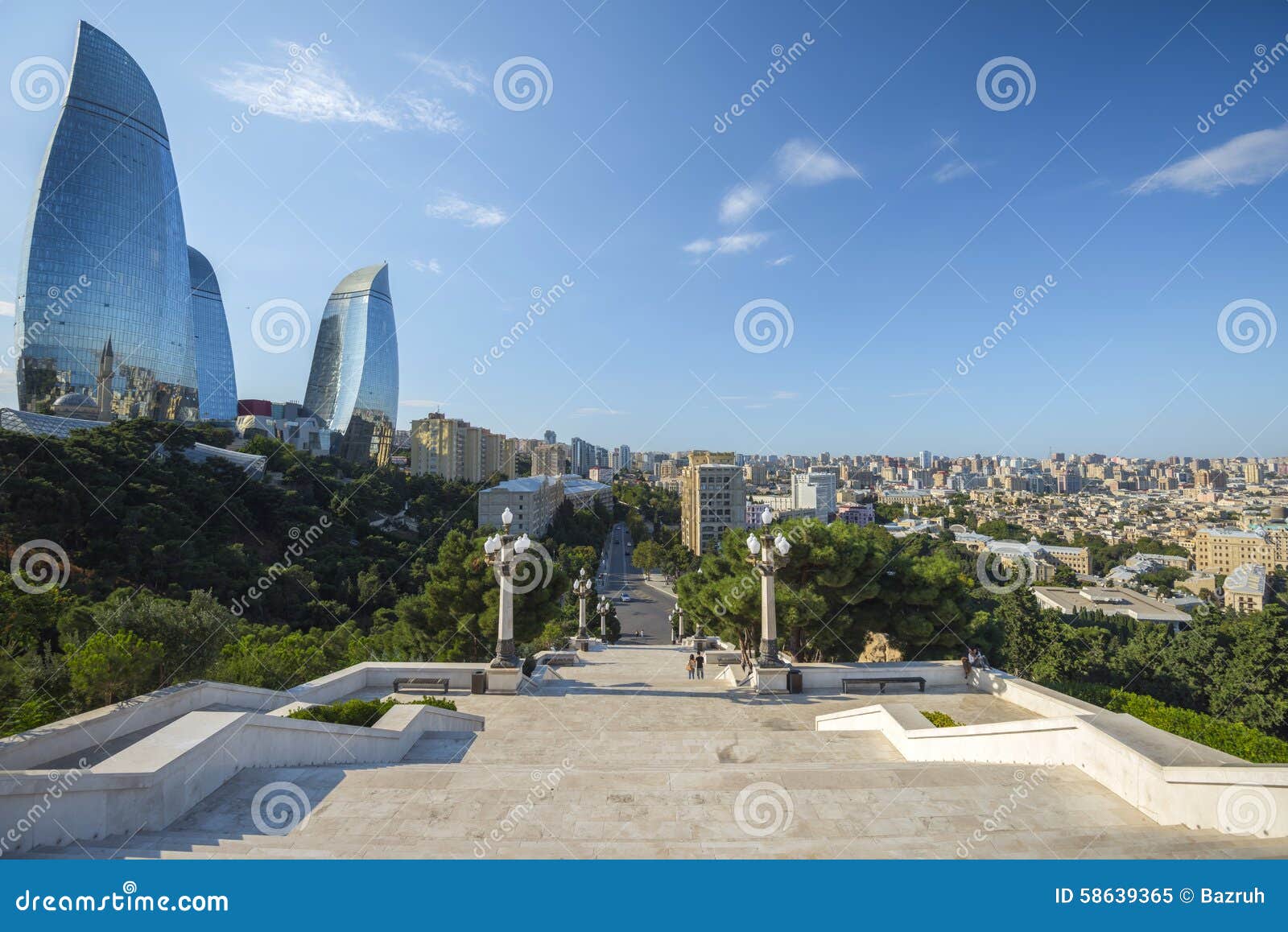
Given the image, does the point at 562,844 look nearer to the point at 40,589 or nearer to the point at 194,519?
the point at 40,589

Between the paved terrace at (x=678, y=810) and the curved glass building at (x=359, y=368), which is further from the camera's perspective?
the curved glass building at (x=359, y=368)

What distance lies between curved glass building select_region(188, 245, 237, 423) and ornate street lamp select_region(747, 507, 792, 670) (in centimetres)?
7571

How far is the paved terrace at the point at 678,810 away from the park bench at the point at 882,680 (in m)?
2.10

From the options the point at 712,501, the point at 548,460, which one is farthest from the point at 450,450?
→ the point at 548,460

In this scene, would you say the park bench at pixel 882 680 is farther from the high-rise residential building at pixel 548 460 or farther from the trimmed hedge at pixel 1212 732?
the high-rise residential building at pixel 548 460

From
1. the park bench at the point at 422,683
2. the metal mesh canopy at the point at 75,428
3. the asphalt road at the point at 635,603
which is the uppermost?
the metal mesh canopy at the point at 75,428

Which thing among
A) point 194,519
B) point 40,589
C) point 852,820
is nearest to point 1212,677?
point 852,820

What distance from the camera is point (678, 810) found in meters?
4.13

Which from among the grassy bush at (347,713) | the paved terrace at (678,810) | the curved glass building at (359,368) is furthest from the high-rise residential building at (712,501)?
the paved terrace at (678,810)

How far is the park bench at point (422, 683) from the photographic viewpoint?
8.25 metres

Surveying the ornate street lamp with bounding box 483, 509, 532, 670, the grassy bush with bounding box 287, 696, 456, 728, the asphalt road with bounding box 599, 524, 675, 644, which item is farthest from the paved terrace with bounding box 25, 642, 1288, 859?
the asphalt road with bounding box 599, 524, 675, 644

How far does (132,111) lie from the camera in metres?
45.0

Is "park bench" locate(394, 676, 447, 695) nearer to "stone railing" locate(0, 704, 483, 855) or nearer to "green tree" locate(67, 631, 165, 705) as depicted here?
"stone railing" locate(0, 704, 483, 855)

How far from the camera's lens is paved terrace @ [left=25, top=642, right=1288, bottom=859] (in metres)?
3.52
